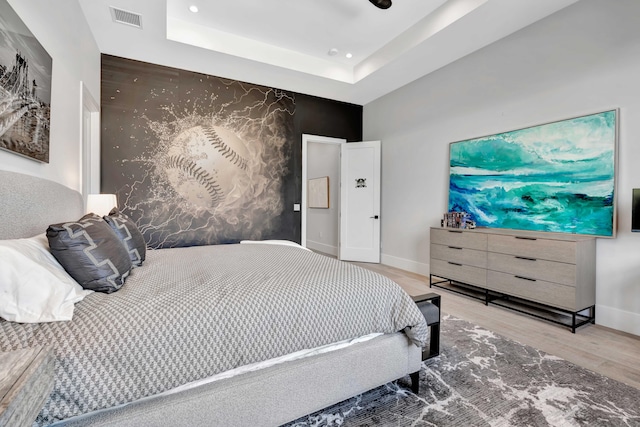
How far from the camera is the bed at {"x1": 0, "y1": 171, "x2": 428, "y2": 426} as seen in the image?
0.98 meters

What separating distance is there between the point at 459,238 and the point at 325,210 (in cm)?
328

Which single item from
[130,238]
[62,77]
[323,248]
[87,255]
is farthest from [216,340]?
[323,248]

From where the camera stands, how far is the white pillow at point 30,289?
100 cm

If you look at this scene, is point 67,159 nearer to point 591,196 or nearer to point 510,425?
point 510,425

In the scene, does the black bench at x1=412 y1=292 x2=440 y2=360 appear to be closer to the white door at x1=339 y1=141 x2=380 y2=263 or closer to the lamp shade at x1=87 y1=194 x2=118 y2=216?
the lamp shade at x1=87 y1=194 x2=118 y2=216

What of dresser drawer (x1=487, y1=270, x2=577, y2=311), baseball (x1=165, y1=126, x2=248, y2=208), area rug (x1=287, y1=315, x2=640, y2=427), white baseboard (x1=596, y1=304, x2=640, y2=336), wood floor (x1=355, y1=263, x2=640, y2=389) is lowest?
area rug (x1=287, y1=315, x2=640, y2=427)

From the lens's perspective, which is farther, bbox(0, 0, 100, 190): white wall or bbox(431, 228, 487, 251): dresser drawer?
bbox(431, 228, 487, 251): dresser drawer

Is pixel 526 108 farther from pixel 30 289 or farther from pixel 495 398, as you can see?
pixel 30 289

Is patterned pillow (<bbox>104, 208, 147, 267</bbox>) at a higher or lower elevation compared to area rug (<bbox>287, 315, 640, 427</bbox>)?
higher

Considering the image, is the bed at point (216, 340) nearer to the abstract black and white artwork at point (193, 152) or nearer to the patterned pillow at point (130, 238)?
the patterned pillow at point (130, 238)

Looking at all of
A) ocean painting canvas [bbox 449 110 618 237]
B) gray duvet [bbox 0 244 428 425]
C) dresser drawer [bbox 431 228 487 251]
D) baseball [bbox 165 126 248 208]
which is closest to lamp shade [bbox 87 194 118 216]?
baseball [bbox 165 126 248 208]

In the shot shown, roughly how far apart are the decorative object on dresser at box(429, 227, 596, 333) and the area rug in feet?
2.44

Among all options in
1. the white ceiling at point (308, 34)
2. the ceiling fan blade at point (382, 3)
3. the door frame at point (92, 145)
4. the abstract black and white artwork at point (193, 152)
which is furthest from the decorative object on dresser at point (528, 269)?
the door frame at point (92, 145)

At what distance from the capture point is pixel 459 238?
3350mm
